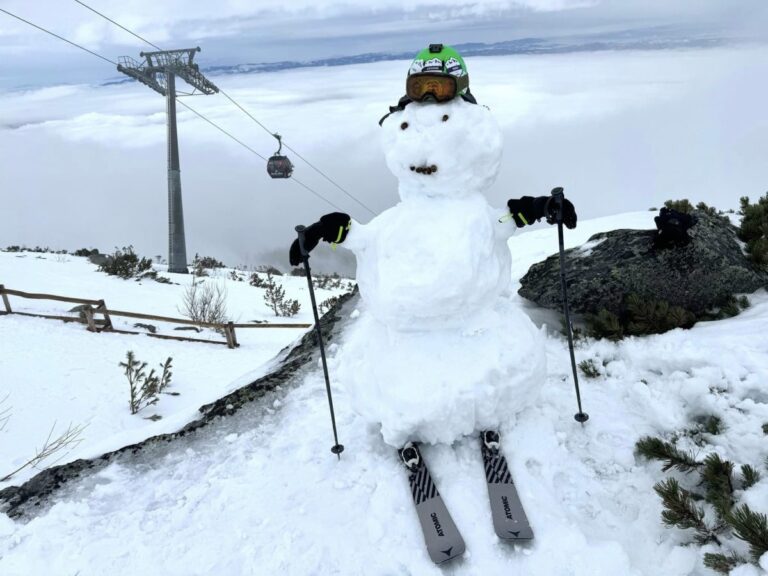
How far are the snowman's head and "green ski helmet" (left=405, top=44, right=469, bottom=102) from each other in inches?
2.9

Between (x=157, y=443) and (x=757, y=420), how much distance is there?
182 inches

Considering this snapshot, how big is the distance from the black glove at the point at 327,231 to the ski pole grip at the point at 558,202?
1405mm

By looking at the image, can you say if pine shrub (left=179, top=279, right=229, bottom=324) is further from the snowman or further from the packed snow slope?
the snowman

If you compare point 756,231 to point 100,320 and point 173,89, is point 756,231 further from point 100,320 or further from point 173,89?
point 173,89

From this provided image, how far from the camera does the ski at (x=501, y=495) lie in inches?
109

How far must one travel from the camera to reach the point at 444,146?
3.09 m

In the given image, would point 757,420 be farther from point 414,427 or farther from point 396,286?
point 396,286

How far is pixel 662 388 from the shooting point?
366 centimetres

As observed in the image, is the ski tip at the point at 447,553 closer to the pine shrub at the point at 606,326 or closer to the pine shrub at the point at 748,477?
the pine shrub at the point at 748,477

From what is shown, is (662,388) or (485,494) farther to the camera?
(662,388)

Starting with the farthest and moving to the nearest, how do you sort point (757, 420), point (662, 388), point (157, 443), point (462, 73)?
point (157, 443) < point (662, 388) < point (462, 73) < point (757, 420)

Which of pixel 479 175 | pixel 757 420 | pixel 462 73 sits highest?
pixel 462 73

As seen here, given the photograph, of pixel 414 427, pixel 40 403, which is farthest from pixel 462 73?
pixel 40 403

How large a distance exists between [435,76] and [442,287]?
1.39 metres
